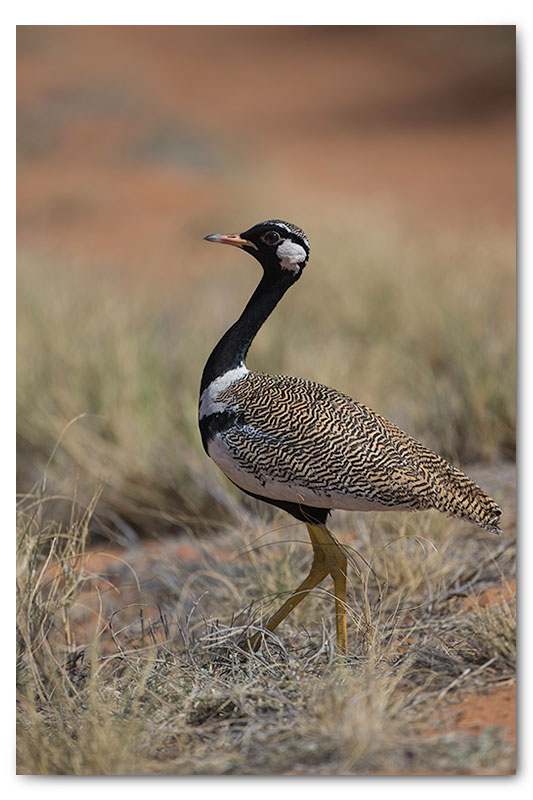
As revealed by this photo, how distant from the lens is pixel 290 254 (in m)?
2.53

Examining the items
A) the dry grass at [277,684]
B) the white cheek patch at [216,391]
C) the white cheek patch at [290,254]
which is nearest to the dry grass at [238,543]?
the dry grass at [277,684]

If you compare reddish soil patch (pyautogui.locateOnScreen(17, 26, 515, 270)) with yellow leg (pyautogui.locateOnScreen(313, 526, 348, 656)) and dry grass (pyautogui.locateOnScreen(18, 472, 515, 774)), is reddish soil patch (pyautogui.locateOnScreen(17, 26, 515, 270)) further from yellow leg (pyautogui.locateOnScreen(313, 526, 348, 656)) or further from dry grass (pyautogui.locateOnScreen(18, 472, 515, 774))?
dry grass (pyautogui.locateOnScreen(18, 472, 515, 774))

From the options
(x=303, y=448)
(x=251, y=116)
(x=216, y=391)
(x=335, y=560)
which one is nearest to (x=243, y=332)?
(x=216, y=391)

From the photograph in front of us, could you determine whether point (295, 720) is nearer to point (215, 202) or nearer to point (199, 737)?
point (199, 737)

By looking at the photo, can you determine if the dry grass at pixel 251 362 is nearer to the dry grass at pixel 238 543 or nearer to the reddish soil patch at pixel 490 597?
the dry grass at pixel 238 543

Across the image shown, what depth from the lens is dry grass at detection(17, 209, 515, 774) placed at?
7.14 ft

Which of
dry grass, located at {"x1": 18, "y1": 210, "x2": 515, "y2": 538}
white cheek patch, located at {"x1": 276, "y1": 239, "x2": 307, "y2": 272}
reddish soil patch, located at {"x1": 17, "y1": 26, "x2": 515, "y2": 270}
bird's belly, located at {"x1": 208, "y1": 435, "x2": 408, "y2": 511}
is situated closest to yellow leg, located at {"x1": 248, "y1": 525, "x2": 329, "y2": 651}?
bird's belly, located at {"x1": 208, "y1": 435, "x2": 408, "y2": 511}

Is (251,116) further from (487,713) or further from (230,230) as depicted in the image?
(487,713)

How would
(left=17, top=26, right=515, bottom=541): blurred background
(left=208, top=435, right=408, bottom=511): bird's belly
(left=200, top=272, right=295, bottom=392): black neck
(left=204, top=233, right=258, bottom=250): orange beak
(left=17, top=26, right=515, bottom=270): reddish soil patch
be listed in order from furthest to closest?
(left=17, top=26, right=515, bottom=541): blurred background < (left=17, top=26, right=515, bottom=270): reddish soil patch < (left=200, top=272, right=295, bottom=392): black neck < (left=204, top=233, right=258, bottom=250): orange beak < (left=208, top=435, right=408, bottom=511): bird's belly

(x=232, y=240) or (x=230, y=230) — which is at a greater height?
(x=230, y=230)

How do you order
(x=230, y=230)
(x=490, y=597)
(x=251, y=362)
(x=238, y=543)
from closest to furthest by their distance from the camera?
(x=490, y=597)
(x=238, y=543)
(x=251, y=362)
(x=230, y=230)

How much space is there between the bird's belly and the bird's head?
52 centimetres

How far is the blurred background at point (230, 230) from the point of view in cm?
327

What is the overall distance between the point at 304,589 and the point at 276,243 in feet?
3.09
